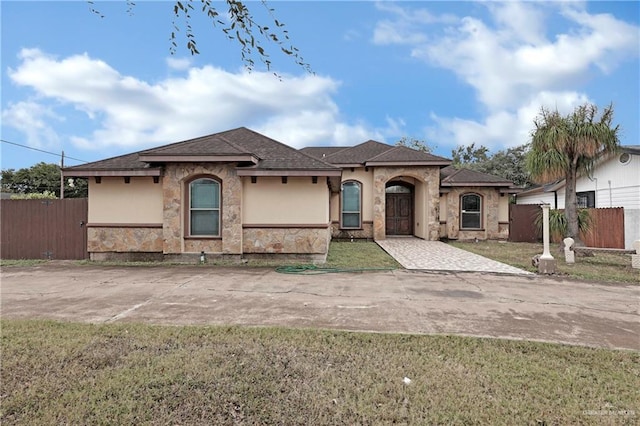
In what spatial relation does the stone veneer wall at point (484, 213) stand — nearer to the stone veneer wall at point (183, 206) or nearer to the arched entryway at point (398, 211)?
the arched entryway at point (398, 211)

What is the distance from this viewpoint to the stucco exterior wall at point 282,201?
380 inches

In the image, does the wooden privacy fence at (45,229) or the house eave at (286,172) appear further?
the wooden privacy fence at (45,229)

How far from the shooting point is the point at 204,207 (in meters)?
9.54

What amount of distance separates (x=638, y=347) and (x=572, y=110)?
10.2 metres

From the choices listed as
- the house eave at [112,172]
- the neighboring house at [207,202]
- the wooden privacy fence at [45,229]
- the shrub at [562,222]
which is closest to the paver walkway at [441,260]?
A: the neighboring house at [207,202]

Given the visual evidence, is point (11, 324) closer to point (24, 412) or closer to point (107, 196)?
point (24, 412)

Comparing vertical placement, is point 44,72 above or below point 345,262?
above

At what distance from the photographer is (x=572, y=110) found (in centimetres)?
1109

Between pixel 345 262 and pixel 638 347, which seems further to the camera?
pixel 345 262

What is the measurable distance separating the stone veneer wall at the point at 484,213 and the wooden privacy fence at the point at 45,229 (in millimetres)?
14640

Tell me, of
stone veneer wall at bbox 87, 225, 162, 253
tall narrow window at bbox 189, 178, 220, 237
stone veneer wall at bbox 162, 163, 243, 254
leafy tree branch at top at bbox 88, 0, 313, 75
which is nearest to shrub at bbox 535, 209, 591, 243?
stone veneer wall at bbox 162, 163, 243, 254

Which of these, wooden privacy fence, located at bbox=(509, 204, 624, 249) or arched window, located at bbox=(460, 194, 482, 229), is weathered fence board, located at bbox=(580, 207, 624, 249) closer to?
wooden privacy fence, located at bbox=(509, 204, 624, 249)

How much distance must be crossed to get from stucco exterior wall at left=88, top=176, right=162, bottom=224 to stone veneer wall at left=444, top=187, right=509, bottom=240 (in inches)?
498

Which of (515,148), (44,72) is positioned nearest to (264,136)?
(44,72)
